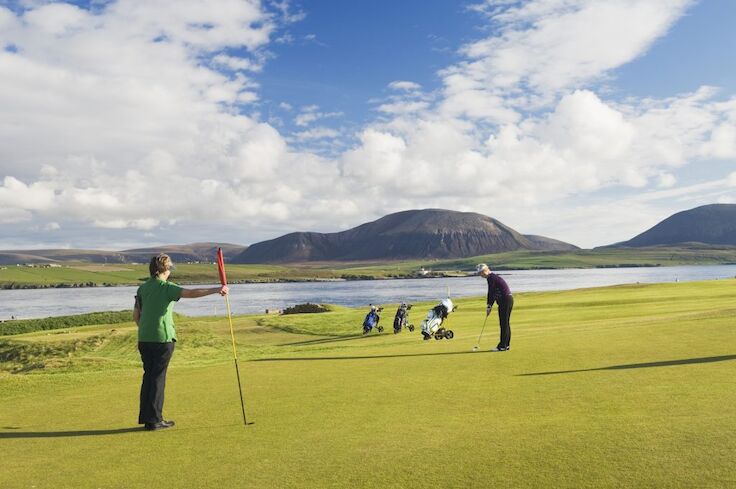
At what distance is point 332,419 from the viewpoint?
8.79m

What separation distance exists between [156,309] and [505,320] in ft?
34.2

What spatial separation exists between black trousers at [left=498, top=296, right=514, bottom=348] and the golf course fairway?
70 centimetres

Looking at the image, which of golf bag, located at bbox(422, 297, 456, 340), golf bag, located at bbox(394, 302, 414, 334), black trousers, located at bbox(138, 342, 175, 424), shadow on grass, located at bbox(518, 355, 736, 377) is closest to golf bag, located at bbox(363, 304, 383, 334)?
golf bag, located at bbox(394, 302, 414, 334)

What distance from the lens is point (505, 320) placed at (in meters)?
16.8

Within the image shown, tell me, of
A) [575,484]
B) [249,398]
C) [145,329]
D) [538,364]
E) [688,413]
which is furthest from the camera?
[538,364]

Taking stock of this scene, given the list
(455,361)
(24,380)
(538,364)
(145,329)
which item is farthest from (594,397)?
(24,380)

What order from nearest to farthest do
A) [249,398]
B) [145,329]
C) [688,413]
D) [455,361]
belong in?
[688,413], [145,329], [249,398], [455,361]

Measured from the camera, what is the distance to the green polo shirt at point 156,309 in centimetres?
969

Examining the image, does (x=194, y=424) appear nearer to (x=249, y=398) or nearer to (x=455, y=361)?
(x=249, y=398)

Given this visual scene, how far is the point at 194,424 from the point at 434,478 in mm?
4675

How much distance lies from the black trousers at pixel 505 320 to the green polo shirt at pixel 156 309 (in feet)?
32.5

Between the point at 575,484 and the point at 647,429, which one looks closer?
the point at 575,484

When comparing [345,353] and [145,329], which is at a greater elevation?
[145,329]

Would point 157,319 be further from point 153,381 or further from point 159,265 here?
point 153,381
